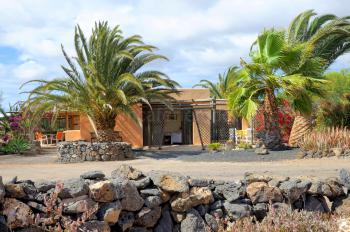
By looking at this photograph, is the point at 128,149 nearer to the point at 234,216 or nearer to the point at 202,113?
the point at 202,113

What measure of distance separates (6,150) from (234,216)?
661 inches

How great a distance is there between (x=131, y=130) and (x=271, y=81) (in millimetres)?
10172

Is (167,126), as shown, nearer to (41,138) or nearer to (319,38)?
(41,138)

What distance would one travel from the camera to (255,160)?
49.0 ft

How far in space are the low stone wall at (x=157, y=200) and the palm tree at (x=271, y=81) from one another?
9.69 m

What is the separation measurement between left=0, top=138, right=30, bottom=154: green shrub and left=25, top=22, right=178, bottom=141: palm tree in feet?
7.15

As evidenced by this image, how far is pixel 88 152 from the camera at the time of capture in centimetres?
1742

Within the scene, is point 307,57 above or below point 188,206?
above

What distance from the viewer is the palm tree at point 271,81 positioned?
1641 centimetres

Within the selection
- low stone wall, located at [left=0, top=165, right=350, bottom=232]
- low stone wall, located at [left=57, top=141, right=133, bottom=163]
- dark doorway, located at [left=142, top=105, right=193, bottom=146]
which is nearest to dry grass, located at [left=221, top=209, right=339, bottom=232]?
low stone wall, located at [left=0, top=165, right=350, bottom=232]

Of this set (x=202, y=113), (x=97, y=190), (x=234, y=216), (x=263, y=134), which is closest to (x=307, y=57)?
(x=263, y=134)

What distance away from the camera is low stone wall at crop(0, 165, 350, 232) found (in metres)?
4.93

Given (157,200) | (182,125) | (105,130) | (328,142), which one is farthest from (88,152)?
(157,200)

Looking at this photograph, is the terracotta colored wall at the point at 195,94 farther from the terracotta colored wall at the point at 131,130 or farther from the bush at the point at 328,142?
the bush at the point at 328,142
